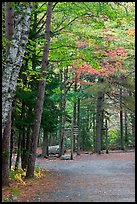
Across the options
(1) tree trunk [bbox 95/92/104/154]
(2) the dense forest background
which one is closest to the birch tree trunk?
(2) the dense forest background

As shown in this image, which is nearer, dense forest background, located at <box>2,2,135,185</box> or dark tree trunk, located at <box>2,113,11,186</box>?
dense forest background, located at <box>2,2,135,185</box>

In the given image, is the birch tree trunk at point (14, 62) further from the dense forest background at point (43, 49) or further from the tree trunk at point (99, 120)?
the tree trunk at point (99, 120)

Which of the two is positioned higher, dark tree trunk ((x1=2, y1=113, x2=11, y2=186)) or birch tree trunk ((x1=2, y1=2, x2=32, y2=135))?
birch tree trunk ((x1=2, y1=2, x2=32, y2=135))

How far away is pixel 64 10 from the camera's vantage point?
10.5 meters

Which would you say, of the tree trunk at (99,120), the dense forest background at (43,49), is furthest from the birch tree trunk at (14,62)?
the tree trunk at (99,120)

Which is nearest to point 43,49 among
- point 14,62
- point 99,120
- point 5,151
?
point 5,151

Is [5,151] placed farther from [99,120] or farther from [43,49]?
[99,120]

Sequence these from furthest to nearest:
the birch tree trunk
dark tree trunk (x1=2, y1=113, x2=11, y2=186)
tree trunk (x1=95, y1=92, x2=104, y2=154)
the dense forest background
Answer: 1. tree trunk (x1=95, y1=92, x2=104, y2=154)
2. dark tree trunk (x1=2, y1=113, x2=11, y2=186)
3. the dense forest background
4. the birch tree trunk

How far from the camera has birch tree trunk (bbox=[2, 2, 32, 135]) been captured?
15.1 feet

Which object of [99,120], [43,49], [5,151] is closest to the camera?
[5,151]

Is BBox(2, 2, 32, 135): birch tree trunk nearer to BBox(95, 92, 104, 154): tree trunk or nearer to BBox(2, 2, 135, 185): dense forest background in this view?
BBox(2, 2, 135, 185): dense forest background

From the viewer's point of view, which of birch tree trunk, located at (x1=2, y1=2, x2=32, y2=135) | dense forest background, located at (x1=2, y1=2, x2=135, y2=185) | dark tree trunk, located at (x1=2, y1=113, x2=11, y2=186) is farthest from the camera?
dark tree trunk, located at (x1=2, y1=113, x2=11, y2=186)

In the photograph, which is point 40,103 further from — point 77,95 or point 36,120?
point 77,95

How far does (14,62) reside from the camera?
188 inches
